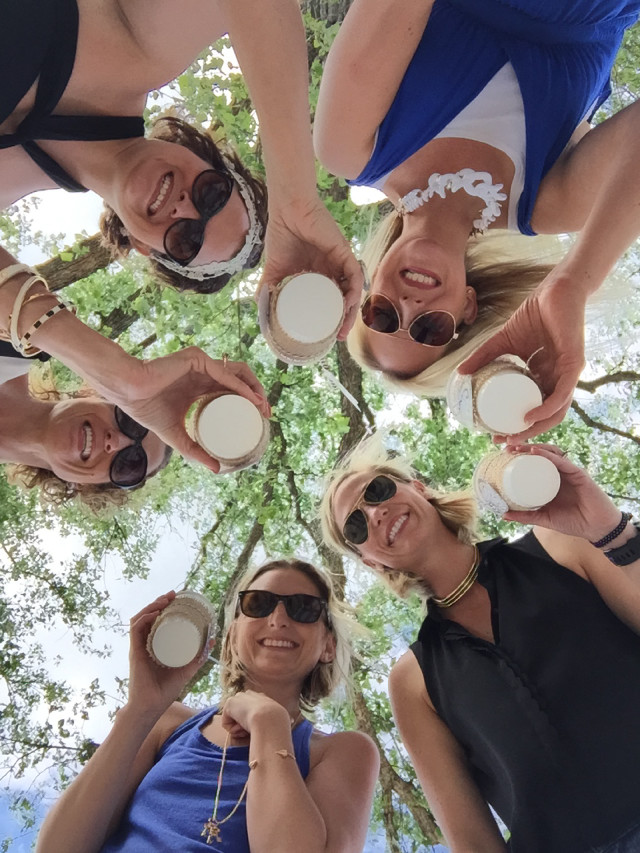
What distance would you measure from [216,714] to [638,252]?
Answer: 150 inches

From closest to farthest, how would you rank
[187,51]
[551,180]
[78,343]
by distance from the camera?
1. [78,343]
2. [187,51]
3. [551,180]

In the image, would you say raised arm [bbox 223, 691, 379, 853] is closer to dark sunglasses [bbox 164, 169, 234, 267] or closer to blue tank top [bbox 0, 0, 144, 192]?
dark sunglasses [bbox 164, 169, 234, 267]

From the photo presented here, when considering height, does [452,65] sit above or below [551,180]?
above

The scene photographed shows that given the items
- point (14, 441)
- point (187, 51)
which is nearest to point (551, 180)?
point (187, 51)

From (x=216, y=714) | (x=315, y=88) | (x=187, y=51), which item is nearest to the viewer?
(x=187, y=51)

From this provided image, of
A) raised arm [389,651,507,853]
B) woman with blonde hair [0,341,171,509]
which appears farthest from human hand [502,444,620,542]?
woman with blonde hair [0,341,171,509]

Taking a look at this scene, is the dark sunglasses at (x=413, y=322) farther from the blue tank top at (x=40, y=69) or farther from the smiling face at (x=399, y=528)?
the blue tank top at (x=40, y=69)

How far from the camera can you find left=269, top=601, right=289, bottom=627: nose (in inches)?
113

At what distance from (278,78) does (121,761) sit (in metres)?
2.34

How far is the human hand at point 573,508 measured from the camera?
7.51 ft

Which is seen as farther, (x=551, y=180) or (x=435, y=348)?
(x=435, y=348)

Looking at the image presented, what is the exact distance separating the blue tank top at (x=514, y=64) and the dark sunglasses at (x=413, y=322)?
0.57m

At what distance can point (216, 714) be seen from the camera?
277 cm

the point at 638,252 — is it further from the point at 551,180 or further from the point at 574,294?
the point at 574,294
